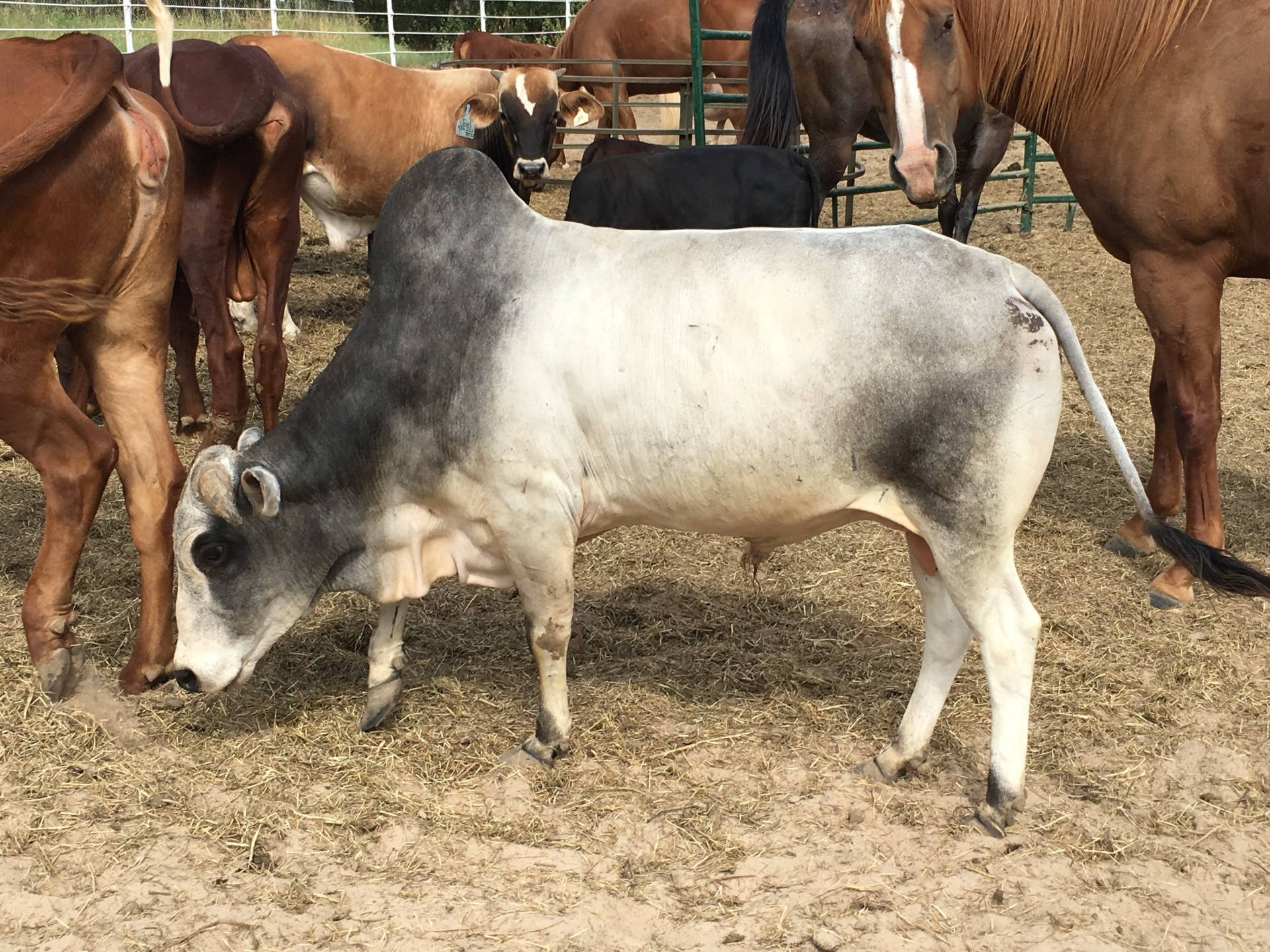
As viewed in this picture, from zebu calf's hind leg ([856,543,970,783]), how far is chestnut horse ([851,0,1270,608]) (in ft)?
5.00

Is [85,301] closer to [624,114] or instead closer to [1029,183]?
[1029,183]

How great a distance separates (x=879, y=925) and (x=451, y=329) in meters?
1.87

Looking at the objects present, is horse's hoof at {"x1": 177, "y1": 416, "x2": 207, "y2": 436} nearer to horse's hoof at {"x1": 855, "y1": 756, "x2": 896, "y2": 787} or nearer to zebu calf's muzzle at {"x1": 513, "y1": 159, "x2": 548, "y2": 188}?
zebu calf's muzzle at {"x1": 513, "y1": 159, "x2": 548, "y2": 188}

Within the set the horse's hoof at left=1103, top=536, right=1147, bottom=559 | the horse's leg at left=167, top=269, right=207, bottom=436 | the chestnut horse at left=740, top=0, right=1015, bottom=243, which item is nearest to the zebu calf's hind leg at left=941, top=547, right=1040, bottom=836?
the horse's hoof at left=1103, top=536, right=1147, bottom=559

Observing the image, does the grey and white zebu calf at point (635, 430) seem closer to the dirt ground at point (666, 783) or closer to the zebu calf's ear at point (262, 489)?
the zebu calf's ear at point (262, 489)

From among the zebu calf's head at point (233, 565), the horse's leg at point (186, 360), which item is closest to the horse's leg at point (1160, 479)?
the zebu calf's head at point (233, 565)

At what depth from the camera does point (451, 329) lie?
346cm

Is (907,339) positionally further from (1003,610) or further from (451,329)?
(451,329)

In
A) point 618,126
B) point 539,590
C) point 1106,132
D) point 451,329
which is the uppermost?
point 1106,132

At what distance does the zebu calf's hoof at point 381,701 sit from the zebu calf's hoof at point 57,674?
96cm

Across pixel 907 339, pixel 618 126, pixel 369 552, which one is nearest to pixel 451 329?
pixel 369 552

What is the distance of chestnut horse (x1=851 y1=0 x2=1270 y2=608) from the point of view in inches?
171

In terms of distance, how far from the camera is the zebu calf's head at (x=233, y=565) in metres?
3.52

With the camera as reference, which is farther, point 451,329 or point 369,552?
point 369,552
